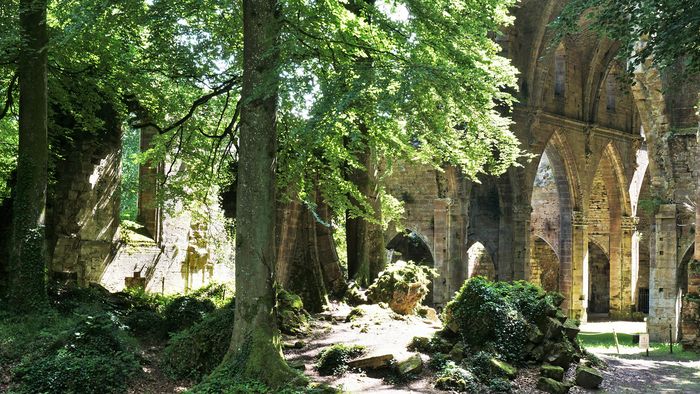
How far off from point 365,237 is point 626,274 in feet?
72.7

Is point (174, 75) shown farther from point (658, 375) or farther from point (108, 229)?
point (658, 375)

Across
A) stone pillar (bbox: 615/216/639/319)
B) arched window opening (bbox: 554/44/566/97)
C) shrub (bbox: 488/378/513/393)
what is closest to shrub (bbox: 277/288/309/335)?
shrub (bbox: 488/378/513/393)

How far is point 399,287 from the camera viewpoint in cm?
1385

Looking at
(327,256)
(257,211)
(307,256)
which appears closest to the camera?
(257,211)

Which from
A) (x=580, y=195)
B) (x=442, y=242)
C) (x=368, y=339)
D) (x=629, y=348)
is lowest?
(x=629, y=348)

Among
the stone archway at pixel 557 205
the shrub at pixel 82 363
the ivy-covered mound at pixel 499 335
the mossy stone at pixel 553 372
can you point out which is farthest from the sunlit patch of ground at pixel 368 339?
the stone archway at pixel 557 205

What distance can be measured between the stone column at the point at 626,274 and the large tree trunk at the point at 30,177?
2805 cm

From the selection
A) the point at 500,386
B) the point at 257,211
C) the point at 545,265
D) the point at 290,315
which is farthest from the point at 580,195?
the point at 257,211

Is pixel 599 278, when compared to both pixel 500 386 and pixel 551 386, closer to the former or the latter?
pixel 551 386

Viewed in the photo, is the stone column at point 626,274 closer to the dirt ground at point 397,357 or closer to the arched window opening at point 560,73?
the arched window opening at point 560,73

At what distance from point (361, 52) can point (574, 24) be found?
11.1 feet

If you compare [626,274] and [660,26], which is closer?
[660,26]

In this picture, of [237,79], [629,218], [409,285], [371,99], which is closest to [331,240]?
[409,285]

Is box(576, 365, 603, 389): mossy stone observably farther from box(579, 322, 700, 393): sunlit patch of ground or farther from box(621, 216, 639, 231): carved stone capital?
box(621, 216, 639, 231): carved stone capital
